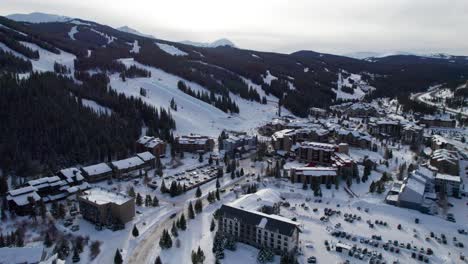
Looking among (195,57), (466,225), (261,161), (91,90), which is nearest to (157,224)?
(261,161)

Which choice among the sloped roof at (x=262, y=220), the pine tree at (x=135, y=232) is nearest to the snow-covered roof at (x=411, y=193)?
the sloped roof at (x=262, y=220)

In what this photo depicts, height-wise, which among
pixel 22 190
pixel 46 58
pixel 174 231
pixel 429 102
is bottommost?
pixel 174 231

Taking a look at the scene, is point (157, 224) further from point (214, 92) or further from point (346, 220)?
point (214, 92)

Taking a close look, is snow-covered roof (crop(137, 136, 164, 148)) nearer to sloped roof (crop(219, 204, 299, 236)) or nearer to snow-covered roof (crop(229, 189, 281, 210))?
snow-covered roof (crop(229, 189, 281, 210))

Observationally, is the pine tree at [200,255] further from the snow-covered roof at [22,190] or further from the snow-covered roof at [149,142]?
the snow-covered roof at [149,142]

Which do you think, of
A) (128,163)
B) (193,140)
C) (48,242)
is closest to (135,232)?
(48,242)

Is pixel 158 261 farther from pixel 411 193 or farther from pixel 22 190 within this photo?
pixel 411 193
